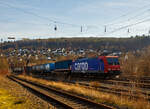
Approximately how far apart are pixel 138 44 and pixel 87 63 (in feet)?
305

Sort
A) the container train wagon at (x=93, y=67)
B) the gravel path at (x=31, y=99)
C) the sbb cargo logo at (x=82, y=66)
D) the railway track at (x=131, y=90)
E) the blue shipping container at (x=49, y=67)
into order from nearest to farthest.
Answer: the gravel path at (x=31, y=99), the railway track at (x=131, y=90), the container train wagon at (x=93, y=67), the sbb cargo logo at (x=82, y=66), the blue shipping container at (x=49, y=67)

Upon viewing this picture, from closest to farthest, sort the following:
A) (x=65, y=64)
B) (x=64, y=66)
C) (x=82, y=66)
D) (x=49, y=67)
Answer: (x=82, y=66) < (x=65, y=64) < (x=64, y=66) < (x=49, y=67)

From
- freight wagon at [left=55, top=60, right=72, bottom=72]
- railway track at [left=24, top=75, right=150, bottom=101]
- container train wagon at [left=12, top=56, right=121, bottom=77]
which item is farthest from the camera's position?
freight wagon at [left=55, top=60, right=72, bottom=72]

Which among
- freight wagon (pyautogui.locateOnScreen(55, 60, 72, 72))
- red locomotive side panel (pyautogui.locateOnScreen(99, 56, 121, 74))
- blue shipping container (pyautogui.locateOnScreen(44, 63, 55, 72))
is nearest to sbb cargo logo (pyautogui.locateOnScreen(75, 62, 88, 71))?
freight wagon (pyautogui.locateOnScreen(55, 60, 72, 72))

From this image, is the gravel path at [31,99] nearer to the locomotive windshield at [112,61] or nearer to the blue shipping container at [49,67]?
the locomotive windshield at [112,61]

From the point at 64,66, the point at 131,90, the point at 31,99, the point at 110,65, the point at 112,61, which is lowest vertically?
the point at 31,99

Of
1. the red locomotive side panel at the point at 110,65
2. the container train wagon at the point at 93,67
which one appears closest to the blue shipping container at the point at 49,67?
the container train wagon at the point at 93,67

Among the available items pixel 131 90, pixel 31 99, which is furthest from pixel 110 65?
pixel 31 99

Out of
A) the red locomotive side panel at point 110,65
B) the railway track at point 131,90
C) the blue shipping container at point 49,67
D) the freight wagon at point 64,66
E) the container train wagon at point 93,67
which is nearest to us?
the railway track at point 131,90

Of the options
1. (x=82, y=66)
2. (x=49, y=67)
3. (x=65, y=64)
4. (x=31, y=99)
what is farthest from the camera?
(x=49, y=67)

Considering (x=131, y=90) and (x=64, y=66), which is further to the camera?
(x=64, y=66)

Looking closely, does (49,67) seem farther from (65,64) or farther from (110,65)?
(110,65)

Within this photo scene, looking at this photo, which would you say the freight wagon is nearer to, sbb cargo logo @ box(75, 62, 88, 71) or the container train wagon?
the container train wagon

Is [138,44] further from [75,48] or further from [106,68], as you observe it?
[106,68]
